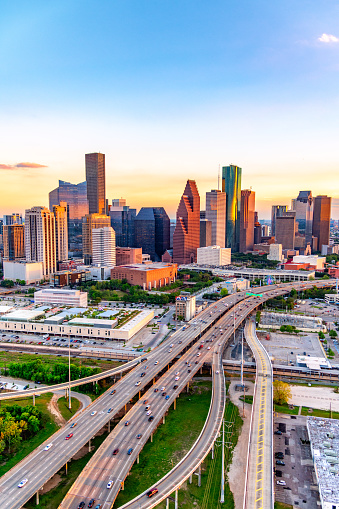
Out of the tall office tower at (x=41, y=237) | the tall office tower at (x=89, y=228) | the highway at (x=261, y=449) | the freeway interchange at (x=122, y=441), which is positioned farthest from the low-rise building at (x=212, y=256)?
the highway at (x=261, y=449)

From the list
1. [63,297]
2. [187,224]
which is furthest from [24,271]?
[187,224]

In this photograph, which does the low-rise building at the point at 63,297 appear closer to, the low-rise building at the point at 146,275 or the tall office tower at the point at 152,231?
the low-rise building at the point at 146,275

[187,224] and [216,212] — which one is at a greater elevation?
[216,212]

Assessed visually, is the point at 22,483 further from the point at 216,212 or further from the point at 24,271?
the point at 216,212

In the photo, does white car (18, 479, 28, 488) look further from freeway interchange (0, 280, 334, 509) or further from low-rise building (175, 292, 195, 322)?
low-rise building (175, 292, 195, 322)

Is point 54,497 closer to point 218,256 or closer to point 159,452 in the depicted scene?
point 159,452

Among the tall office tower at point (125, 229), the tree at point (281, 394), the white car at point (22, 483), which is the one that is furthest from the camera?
the tall office tower at point (125, 229)

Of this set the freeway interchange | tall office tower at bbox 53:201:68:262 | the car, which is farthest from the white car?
tall office tower at bbox 53:201:68:262
